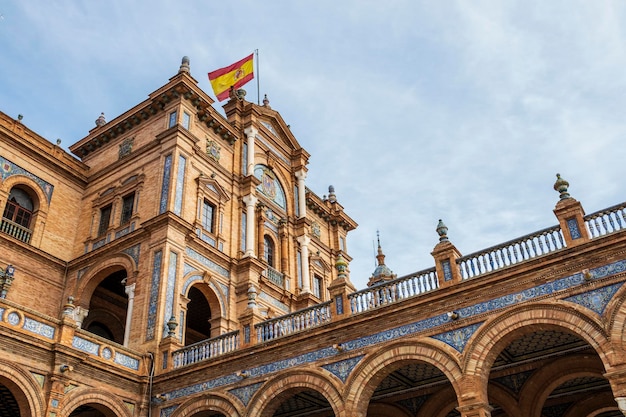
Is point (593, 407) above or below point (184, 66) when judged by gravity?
below

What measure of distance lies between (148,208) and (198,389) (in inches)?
306

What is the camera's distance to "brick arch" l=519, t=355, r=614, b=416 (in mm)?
15383

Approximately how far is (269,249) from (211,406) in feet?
36.1

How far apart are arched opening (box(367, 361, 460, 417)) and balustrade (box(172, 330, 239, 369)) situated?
14.9ft

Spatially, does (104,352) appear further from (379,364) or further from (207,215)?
(379,364)

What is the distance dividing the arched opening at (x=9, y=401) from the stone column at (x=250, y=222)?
32.5 ft

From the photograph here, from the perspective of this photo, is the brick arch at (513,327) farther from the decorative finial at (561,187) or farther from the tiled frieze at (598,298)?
the decorative finial at (561,187)

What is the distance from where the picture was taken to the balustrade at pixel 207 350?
1808 centimetres

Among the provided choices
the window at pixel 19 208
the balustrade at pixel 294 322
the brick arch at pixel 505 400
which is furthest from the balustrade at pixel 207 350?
the window at pixel 19 208

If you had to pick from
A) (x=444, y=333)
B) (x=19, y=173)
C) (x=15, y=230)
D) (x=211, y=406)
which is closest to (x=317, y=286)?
(x=211, y=406)

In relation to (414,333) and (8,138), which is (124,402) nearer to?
(414,333)

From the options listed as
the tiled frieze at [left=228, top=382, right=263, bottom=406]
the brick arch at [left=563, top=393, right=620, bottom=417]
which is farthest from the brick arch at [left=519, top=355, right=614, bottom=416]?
the tiled frieze at [left=228, top=382, right=263, bottom=406]

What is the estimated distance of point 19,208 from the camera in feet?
75.9

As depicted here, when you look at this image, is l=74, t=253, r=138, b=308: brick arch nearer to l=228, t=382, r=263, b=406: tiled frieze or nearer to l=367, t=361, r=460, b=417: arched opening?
l=228, t=382, r=263, b=406: tiled frieze
